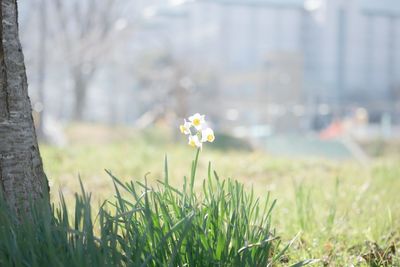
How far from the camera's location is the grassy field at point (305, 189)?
10.1 feet

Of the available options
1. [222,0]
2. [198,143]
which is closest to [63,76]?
[222,0]

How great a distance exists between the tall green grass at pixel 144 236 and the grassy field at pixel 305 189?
315 millimetres

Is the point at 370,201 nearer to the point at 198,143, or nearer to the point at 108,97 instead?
the point at 198,143

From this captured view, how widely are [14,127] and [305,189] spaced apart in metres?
3.28

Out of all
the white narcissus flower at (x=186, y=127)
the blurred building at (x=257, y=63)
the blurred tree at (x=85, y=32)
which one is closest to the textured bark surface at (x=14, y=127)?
the white narcissus flower at (x=186, y=127)

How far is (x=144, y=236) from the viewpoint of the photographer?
6.72 ft

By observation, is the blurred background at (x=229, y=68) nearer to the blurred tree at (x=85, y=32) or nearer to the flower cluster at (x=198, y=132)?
the blurred tree at (x=85, y=32)

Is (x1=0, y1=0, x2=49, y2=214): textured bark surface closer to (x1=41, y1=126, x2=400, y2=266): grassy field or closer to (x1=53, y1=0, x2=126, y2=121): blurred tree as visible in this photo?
(x1=41, y1=126, x2=400, y2=266): grassy field

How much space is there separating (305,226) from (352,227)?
395 millimetres

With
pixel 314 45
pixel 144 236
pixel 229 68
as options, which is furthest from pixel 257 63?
pixel 144 236

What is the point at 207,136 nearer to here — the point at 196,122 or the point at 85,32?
the point at 196,122

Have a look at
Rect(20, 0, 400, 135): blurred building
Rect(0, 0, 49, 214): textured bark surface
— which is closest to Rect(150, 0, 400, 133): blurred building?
Rect(20, 0, 400, 135): blurred building

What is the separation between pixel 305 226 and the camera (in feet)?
11.2

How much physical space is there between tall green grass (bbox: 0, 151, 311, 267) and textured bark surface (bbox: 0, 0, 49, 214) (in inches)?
4.2
